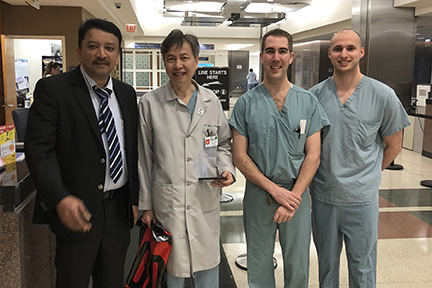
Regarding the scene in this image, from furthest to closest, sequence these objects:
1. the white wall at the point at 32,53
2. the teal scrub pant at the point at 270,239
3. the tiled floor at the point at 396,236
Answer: the white wall at the point at 32,53 → the tiled floor at the point at 396,236 → the teal scrub pant at the point at 270,239

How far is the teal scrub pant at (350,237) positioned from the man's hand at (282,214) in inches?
13.0

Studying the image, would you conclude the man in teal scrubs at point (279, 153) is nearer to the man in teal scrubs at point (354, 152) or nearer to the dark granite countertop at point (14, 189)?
the man in teal scrubs at point (354, 152)

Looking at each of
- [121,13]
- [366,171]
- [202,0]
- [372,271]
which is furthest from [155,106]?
[121,13]

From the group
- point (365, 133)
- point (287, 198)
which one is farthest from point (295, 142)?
point (365, 133)

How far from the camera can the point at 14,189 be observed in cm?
178

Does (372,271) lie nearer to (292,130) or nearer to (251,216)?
(251,216)

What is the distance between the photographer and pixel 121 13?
980 centimetres

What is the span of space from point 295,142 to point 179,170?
66cm

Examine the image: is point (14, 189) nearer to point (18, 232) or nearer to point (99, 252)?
point (18, 232)

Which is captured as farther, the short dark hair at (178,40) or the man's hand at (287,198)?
the man's hand at (287,198)

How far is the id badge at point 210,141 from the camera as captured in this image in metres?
2.05

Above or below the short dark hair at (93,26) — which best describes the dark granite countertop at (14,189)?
below

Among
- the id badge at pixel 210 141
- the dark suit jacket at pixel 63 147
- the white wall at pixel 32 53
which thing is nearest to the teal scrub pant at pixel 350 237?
the id badge at pixel 210 141

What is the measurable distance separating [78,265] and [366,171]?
1616mm
